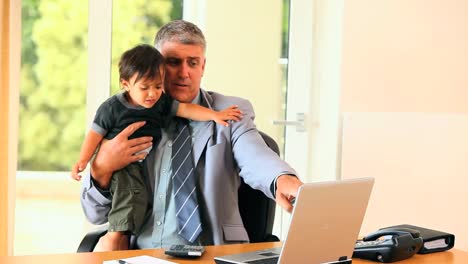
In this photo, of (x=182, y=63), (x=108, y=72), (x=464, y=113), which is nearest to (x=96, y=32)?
(x=108, y=72)

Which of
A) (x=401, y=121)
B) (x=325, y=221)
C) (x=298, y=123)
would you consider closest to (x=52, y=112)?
(x=298, y=123)

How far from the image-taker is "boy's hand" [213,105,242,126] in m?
2.73

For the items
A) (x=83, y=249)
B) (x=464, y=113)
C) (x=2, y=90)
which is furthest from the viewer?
(x=464, y=113)

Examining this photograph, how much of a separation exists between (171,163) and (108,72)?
1219 millimetres

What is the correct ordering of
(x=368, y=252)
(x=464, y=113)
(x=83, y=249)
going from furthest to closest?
1. (x=464, y=113)
2. (x=83, y=249)
3. (x=368, y=252)

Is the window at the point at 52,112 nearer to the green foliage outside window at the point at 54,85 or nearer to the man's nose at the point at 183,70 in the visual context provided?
the green foliage outside window at the point at 54,85

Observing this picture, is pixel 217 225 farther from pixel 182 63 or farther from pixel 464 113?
pixel 464 113

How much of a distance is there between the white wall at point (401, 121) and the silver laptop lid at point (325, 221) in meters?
1.94

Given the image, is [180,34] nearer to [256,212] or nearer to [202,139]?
[202,139]

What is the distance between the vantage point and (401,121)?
391 centimetres

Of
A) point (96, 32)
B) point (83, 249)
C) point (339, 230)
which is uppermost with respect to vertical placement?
point (96, 32)

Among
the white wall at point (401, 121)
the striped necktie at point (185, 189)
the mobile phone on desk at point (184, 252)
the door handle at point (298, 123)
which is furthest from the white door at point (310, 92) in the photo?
the mobile phone on desk at point (184, 252)

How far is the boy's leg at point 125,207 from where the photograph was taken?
257 centimetres

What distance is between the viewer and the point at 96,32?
3729mm
